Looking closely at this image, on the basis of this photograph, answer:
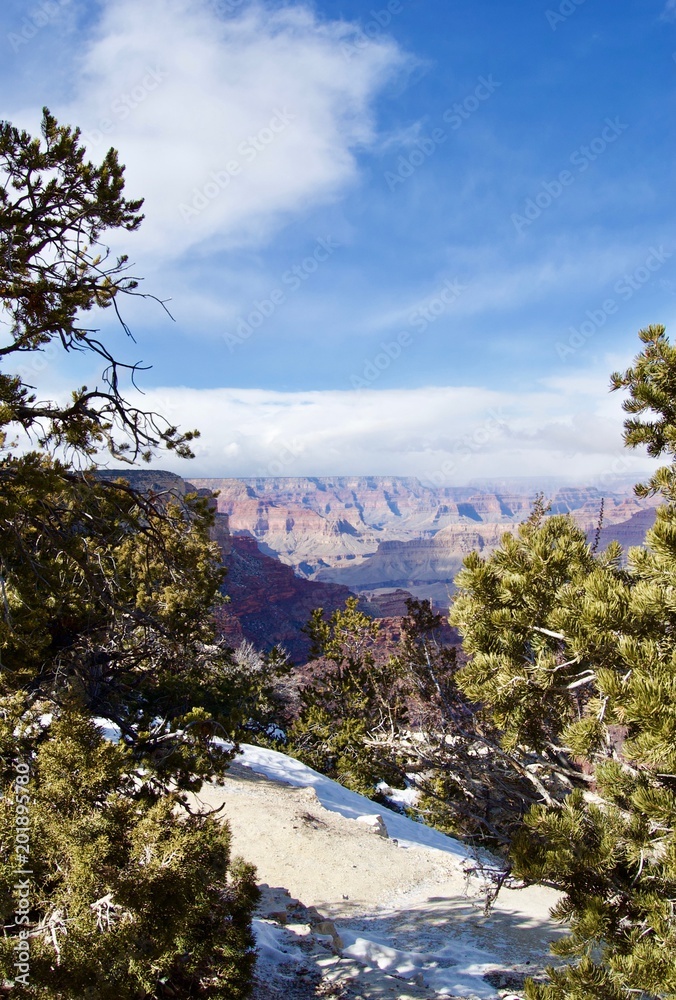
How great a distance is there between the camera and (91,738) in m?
4.01

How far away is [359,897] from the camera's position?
446 inches

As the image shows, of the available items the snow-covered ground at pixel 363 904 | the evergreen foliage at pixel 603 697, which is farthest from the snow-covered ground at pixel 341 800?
the evergreen foliage at pixel 603 697

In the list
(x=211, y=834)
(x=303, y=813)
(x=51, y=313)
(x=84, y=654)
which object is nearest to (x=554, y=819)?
(x=211, y=834)

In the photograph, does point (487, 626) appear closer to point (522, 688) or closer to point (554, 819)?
point (522, 688)

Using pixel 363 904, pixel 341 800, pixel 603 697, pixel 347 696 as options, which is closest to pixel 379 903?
pixel 363 904

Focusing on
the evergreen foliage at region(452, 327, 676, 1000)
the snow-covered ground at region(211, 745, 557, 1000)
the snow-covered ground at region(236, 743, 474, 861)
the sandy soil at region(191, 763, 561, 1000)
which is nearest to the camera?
the evergreen foliage at region(452, 327, 676, 1000)

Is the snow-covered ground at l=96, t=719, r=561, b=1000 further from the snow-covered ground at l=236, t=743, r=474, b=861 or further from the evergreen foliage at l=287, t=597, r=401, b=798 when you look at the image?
the evergreen foliage at l=287, t=597, r=401, b=798

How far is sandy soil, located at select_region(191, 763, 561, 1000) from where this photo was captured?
6.62 meters

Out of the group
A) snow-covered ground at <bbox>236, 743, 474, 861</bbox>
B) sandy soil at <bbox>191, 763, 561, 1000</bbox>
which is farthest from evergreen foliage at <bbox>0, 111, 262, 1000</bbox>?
snow-covered ground at <bbox>236, 743, 474, 861</bbox>

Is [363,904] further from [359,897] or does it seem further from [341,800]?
[341,800]

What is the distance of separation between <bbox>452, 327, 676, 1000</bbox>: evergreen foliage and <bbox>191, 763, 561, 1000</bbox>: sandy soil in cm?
351

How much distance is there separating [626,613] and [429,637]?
14644 millimetres

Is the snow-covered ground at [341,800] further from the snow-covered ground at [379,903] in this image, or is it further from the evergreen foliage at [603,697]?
the evergreen foliage at [603,697]

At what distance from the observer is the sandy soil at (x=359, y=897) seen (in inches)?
261
